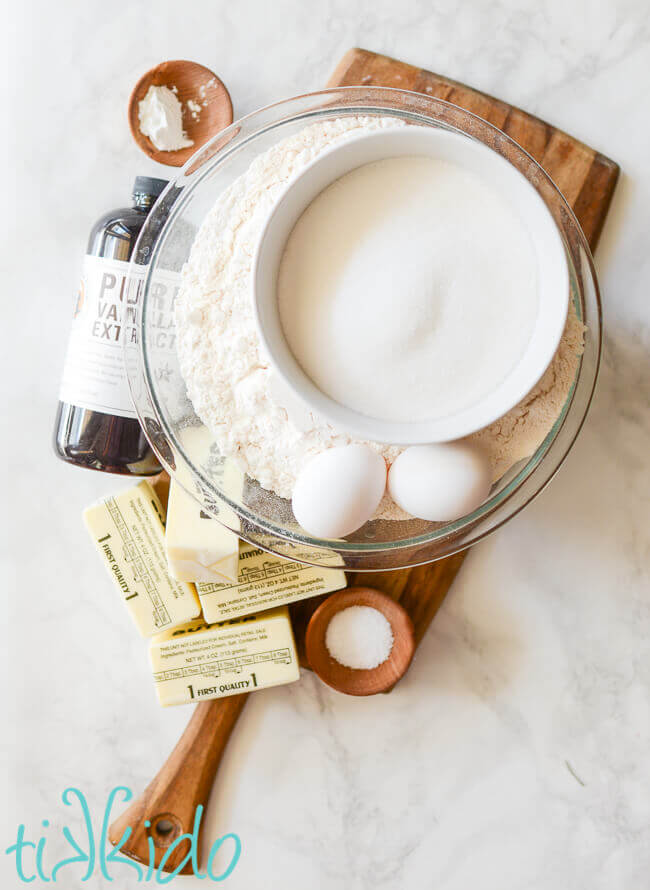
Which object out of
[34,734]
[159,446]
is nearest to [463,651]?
[159,446]

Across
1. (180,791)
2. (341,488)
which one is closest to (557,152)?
(341,488)

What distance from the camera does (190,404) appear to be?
0.56 metres

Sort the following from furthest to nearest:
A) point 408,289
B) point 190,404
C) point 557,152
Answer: point 557,152 → point 190,404 → point 408,289

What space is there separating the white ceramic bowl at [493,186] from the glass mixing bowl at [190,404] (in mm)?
143

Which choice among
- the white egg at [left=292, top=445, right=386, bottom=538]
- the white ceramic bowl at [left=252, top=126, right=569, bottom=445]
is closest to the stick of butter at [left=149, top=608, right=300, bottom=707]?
the white egg at [left=292, top=445, right=386, bottom=538]

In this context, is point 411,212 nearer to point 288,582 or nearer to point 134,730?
point 288,582

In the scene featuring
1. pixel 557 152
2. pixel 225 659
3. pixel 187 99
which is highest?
pixel 557 152

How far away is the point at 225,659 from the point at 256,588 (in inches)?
3.1

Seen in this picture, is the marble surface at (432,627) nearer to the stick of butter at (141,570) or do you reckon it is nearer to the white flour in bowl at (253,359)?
the stick of butter at (141,570)

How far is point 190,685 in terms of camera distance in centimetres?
71

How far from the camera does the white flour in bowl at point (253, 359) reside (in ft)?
1.63

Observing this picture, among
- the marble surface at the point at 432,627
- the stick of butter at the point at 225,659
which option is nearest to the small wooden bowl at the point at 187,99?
the marble surface at the point at 432,627

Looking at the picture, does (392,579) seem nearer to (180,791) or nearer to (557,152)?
(180,791)

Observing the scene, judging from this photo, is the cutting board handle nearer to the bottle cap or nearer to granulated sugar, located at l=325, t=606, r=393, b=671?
granulated sugar, located at l=325, t=606, r=393, b=671
